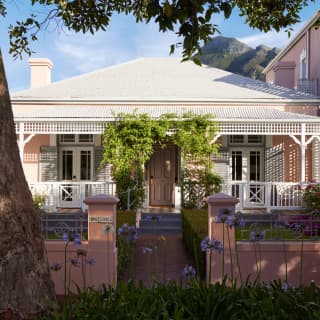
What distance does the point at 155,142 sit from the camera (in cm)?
1614

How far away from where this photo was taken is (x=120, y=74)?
69.2 feet

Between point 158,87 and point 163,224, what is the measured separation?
6923 millimetres

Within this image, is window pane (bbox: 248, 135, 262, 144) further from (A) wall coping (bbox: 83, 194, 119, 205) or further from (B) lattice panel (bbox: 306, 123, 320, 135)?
(A) wall coping (bbox: 83, 194, 119, 205)

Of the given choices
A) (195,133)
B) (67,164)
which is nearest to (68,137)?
(67,164)

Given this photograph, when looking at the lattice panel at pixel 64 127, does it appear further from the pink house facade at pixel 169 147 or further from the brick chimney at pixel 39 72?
the brick chimney at pixel 39 72

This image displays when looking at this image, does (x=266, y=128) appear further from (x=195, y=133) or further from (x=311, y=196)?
(x=311, y=196)

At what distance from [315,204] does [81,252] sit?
10.3m

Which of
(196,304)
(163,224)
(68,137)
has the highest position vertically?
(68,137)

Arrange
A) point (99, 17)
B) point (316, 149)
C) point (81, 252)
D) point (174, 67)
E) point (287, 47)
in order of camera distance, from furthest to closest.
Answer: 1. point (287, 47)
2. point (174, 67)
3. point (316, 149)
4. point (99, 17)
5. point (81, 252)

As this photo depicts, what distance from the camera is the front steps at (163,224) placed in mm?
13500

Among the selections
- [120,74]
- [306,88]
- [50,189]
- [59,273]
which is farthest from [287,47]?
[59,273]

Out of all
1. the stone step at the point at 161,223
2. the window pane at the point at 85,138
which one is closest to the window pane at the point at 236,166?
the stone step at the point at 161,223

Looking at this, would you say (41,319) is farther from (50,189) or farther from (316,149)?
(316,149)

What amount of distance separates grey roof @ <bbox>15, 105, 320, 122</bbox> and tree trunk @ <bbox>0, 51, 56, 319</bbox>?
11230 mm
